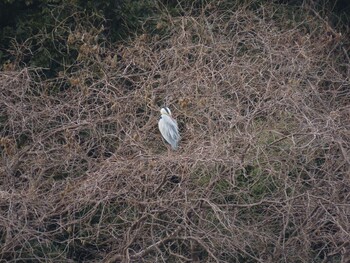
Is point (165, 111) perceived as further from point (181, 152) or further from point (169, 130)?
point (181, 152)

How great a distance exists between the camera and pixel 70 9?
10406 millimetres

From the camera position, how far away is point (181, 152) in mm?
8625

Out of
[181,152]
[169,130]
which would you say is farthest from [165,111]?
[181,152]

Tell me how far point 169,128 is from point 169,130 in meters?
0.04

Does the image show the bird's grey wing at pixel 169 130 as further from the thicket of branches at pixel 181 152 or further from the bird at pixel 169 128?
the thicket of branches at pixel 181 152

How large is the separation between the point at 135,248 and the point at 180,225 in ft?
2.27

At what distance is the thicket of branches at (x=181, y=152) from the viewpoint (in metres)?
7.79

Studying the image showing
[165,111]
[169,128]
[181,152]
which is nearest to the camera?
[181,152]

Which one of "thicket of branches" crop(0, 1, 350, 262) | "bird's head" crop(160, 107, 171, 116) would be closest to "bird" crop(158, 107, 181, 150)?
"bird's head" crop(160, 107, 171, 116)

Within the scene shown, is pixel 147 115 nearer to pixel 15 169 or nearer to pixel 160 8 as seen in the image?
pixel 15 169

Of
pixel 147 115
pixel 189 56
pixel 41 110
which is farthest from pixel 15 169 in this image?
pixel 189 56

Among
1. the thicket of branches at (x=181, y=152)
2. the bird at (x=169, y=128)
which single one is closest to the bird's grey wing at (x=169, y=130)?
the bird at (x=169, y=128)

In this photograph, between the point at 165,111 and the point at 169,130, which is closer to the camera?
the point at 169,130

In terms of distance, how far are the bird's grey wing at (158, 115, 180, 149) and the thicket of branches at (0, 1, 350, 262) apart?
115 mm
